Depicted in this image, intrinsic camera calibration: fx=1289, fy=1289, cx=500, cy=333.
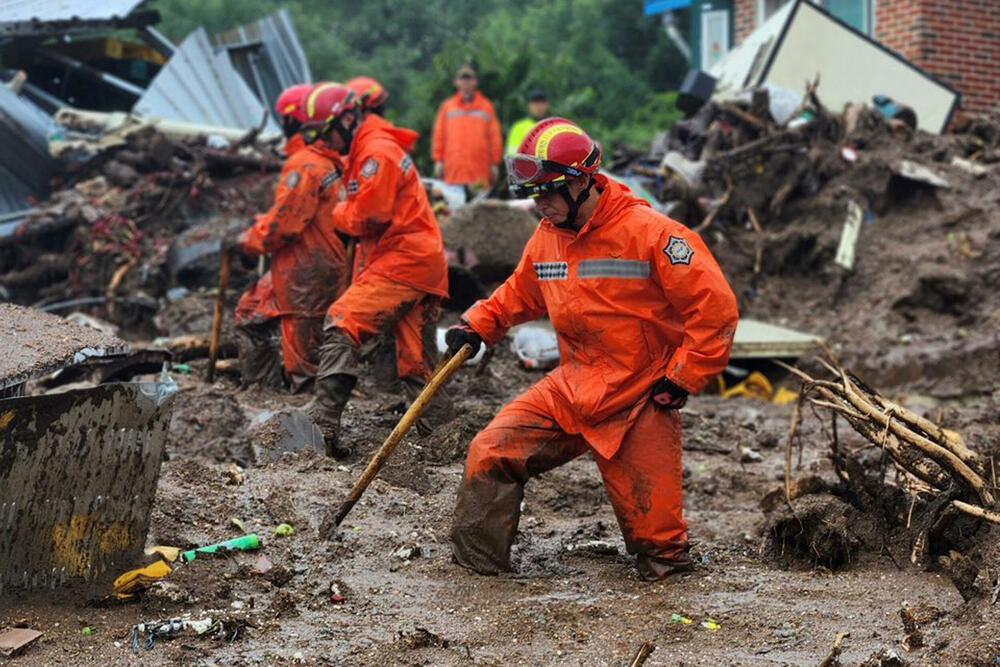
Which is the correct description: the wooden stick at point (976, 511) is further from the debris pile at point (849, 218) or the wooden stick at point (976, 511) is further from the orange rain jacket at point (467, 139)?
the orange rain jacket at point (467, 139)

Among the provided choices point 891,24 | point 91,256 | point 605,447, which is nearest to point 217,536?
point 605,447

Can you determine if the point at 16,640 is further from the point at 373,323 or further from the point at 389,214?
the point at 389,214

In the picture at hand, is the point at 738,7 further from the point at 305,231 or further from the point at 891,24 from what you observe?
the point at 305,231

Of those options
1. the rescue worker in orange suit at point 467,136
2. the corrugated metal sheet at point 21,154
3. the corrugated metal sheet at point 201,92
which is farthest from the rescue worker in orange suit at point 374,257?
the corrugated metal sheet at point 201,92

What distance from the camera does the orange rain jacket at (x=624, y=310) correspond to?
16.2 ft

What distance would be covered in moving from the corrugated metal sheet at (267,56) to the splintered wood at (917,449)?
12.0m

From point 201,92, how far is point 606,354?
1081 cm

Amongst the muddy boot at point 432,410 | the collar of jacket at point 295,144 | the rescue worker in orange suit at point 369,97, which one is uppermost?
the rescue worker in orange suit at point 369,97

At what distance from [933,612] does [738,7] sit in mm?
13980

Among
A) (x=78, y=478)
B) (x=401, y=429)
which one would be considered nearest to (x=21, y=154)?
(x=401, y=429)

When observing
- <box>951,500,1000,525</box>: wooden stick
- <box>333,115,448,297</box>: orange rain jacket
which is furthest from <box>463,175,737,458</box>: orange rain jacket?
<box>333,115,448,297</box>: orange rain jacket

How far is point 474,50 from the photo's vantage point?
20.9 metres

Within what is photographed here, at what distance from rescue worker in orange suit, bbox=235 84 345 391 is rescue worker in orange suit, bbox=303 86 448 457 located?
1.08 ft

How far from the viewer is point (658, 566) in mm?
5277
